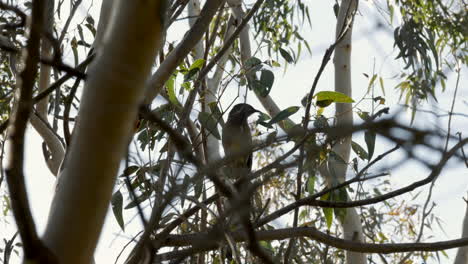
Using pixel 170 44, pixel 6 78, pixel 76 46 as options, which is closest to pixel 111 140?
pixel 170 44

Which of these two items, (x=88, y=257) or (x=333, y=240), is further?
(x=333, y=240)

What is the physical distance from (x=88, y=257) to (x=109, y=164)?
131mm

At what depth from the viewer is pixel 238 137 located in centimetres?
128

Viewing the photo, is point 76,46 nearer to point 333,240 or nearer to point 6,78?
point 6,78

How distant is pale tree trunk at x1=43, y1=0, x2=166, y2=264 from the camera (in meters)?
0.84

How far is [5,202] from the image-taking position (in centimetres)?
462

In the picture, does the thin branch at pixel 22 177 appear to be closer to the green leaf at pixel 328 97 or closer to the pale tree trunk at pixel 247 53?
the green leaf at pixel 328 97

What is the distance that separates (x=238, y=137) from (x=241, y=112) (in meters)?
2.85

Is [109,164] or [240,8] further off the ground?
[240,8]

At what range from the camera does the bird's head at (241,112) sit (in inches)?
151

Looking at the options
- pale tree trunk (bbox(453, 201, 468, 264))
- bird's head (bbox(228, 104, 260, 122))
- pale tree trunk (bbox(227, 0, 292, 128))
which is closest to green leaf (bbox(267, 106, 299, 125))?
bird's head (bbox(228, 104, 260, 122))

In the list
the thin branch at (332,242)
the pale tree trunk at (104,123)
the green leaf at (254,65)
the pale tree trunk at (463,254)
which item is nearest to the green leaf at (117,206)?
the thin branch at (332,242)

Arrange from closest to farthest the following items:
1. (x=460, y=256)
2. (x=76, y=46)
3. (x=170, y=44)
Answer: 1. (x=170, y=44)
2. (x=76, y=46)
3. (x=460, y=256)

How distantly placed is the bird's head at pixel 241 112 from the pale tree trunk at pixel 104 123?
2.57 metres
